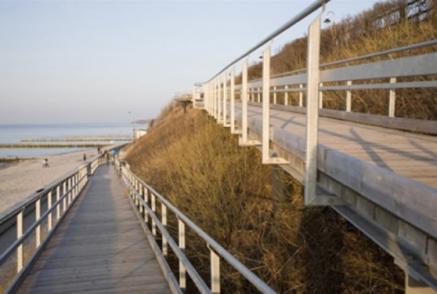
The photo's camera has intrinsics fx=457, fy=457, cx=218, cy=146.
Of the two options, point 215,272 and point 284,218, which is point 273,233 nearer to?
point 284,218

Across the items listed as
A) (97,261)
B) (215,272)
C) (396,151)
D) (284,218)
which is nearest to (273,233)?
(284,218)

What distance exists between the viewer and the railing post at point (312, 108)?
2.96 meters

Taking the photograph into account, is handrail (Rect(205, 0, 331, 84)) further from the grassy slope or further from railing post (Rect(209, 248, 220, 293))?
the grassy slope

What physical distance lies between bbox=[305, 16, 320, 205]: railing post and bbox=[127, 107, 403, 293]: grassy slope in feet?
6.81

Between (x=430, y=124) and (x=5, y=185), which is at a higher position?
(x=430, y=124)

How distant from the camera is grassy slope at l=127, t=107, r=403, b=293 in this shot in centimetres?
535

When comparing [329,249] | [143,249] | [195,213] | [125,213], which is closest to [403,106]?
[329,249]

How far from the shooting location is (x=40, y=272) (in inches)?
252

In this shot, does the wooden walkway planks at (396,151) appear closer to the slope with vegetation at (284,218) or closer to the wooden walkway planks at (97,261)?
the slope with vegetation at (284,218)

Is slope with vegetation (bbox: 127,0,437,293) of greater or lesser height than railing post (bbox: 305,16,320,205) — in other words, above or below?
below

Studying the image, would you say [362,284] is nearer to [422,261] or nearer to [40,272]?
[422,261]

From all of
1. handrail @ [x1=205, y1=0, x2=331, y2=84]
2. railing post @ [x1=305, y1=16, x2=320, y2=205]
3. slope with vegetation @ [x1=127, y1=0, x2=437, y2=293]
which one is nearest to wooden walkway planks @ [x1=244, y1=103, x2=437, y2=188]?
railing post @ [x1=305, y1=16, x2=320, y2=205]

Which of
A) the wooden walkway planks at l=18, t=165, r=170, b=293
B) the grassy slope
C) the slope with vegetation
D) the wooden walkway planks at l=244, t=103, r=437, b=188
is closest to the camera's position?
the wooden walkway planks at l=244, t=103, r=437, b=188

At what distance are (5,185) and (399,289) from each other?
1274 inches
